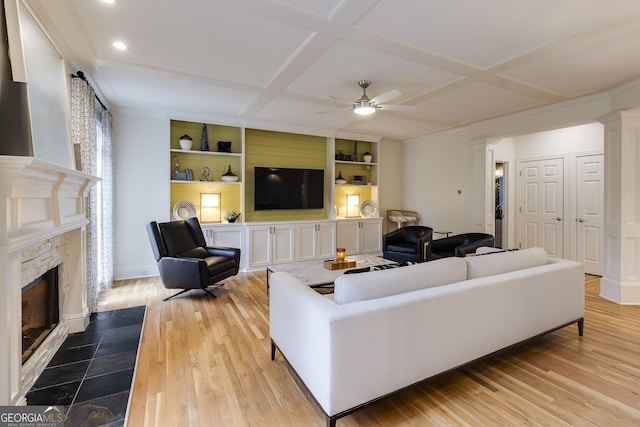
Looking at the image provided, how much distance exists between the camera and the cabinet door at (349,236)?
20.0ft

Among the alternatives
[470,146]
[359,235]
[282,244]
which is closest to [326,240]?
[359,235]

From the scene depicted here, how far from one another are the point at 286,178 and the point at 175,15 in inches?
139

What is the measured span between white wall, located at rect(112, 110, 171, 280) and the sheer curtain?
276 millimetres

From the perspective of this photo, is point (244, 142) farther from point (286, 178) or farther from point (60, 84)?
point (60, 84)

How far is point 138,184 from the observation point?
4.68m

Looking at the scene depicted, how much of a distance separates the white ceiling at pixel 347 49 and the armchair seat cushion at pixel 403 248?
7.22 ft

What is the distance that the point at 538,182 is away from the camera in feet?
18.5

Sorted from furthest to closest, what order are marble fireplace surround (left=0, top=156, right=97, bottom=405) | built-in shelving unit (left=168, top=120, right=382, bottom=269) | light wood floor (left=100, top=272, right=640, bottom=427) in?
built-in shelving unit (left=168, top=120, right=382, bottom=269) < light wood floor (left=100, top=272, right=640, bottom=427) < marble fireplace surround (left=0, top=156, right=97, bottom=405)

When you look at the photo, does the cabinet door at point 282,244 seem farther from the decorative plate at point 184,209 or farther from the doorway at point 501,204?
the doorway at point 501,204

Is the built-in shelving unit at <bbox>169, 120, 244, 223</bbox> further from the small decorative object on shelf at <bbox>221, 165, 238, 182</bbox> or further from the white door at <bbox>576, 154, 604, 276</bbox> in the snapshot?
the white door at <bbox>576, 154, 604, 276</bbox>

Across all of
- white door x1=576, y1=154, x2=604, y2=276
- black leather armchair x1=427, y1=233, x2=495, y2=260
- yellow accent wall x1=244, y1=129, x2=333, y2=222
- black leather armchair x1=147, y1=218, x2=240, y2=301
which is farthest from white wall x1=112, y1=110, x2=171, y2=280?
white door x1=576, y1=154, x2=604, y2=276

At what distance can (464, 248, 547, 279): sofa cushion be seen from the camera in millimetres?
2309

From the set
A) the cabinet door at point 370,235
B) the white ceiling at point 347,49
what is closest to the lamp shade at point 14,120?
the white ceiling at point 347,49

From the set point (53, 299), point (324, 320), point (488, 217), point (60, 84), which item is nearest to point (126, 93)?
point (60, 84)
